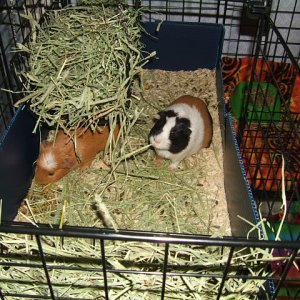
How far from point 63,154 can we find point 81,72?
490 millimetres

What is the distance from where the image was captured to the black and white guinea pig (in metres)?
2.21

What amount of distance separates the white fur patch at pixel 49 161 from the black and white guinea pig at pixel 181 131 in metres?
0.58

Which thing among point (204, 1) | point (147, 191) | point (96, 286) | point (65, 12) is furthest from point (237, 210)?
point (204, 1)

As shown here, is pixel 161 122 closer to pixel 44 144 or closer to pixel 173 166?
pixel 173 166

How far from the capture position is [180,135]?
2.23 m

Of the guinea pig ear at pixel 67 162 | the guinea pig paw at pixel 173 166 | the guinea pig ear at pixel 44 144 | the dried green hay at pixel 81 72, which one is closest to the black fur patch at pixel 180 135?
the guinea pig paw at pixel 173 166

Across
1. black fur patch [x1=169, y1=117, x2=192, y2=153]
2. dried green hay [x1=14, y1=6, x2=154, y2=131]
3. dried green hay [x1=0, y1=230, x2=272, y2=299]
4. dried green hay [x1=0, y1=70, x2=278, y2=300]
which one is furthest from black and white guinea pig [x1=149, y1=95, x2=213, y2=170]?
dried green hay [x1=0, y1=230, x2=272, y2=299]

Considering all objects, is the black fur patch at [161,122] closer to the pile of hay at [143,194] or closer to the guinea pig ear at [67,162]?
the pile of hay at [143,194]

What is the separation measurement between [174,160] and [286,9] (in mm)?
1935

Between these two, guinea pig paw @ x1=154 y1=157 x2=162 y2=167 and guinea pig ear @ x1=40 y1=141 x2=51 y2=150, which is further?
guinea pig paw @ x1=154 y1=157 x2=162 y2=167

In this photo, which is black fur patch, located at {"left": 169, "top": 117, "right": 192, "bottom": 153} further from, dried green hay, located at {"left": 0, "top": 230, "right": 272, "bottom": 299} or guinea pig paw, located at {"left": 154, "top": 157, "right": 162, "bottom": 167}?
dried green hay, located at {"left": 0, "top": 230, "right": 272, "bottom": 299}

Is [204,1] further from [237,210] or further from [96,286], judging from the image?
[96,286]

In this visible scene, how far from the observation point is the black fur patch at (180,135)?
7.27ft

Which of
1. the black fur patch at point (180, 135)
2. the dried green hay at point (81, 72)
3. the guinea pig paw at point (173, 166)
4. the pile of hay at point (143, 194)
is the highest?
the dried green hay at point (81, 72)
